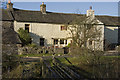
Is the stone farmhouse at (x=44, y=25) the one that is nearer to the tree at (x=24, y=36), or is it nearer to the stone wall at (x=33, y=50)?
the tree at (x=24, y=36)

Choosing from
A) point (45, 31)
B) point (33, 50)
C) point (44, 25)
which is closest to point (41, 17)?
point (44, 25)

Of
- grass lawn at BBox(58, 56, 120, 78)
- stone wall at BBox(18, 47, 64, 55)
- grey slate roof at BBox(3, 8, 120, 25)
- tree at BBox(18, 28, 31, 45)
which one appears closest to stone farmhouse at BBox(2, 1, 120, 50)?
grey slate roof at BBox(3, 8, 120, 25)

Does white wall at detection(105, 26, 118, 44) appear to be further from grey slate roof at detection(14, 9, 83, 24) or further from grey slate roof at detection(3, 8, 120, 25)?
grey slate roof at detection(14, 9, 83, 24)

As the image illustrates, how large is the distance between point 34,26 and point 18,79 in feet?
61.2

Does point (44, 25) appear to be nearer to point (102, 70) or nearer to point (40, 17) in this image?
point (40, 17)

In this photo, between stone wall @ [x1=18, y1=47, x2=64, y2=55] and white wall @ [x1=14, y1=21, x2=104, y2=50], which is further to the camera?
white wall @ [x1=14, y1=21, x2=104, y2=50]

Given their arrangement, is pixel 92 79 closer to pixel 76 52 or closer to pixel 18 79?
pixel 18 79

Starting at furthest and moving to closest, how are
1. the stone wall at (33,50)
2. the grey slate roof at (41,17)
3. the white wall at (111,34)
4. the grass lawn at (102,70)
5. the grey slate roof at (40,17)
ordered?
1. the white wall at (111,34)
2. the grey slate roof at (40,17)
3. the grey slate roof at (41,17)
4. the stone wall at (33,50)
5. the grass lawn at (102,70)

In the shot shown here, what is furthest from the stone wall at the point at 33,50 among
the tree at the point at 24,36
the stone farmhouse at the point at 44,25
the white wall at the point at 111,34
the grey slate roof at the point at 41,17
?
the white wall at the point at 111,34

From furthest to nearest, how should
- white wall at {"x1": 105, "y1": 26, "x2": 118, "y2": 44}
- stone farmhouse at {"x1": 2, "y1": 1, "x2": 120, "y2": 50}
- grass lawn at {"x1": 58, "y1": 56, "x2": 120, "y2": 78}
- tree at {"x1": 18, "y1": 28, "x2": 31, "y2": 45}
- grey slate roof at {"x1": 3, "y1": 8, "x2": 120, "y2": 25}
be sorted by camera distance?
1. white wall at {"x1": 105, "y1": 26, "x2": 118, "y2": 44}
2. grey slate roof at {"x1": 3, "y1": 8, "x2": 120, "y2": 25}
3. stone farmhouse at {"x1": 2, "y1": 1, "x2": 120, "y2": 50}
4. tree at {"x1": 18, "y1": 28, "x2": 31, "y2": 45}
5. grass lawn at {"x1": 58, "y1": 56, "x2": 120, "y2": 78}

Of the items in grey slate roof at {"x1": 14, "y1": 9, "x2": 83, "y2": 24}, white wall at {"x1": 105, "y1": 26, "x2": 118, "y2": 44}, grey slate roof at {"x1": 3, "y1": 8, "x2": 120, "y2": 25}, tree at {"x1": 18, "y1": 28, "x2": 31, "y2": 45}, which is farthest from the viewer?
white wall at {"x1": 105, "y1": 26, "x2": 118, "y2": 44}

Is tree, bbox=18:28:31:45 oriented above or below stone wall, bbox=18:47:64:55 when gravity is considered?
above

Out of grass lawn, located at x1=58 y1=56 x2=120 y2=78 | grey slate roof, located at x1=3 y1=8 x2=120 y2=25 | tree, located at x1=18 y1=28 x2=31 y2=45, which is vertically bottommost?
grass lawn, located at x1=58 y1=56 x2=120 y2=78

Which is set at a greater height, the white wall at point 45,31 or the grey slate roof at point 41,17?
the grey slate roof at point 41,17
